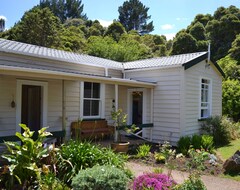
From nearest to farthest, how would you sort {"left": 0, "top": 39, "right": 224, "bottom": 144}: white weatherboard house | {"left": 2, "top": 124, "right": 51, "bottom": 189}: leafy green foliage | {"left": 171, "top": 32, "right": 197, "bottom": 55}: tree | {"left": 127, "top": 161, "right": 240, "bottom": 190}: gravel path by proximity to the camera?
{"left": 2, "top": 124, "right": 51, "bottom": 189}: leafy green foliage < {"left": 127, "top": 161, "right": 240, "bottom": 190}: gravel path < {"left": 0, "top": 39, "right": 224, "bottom": 144}: white weatherboard house < {"left": 171, "top": 32, "right": 197, "bottom": 55}: tree

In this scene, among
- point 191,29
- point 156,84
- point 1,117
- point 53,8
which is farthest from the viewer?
point 53,8

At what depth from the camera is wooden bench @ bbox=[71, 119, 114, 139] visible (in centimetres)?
1019

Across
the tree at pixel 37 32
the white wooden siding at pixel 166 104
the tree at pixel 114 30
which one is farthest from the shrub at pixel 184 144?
the tree at pixel 114 30

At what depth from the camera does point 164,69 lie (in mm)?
11180

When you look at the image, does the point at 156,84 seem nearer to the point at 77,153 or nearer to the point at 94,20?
the point at 77,153

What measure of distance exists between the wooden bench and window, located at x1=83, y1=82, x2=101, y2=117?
0.50m

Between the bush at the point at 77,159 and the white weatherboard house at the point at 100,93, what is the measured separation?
298 cm

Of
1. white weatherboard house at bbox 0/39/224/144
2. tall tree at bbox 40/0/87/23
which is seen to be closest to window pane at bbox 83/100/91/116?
white weatherboard house at bbox 0/39/224/144

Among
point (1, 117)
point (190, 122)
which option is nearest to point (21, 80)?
point (1, 117)

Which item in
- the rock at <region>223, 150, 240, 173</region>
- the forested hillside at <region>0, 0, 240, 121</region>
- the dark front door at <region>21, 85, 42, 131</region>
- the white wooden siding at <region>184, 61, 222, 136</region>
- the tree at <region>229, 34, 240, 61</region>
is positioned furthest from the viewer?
the forested hillside at <region>0, 0, 240, 121</region>

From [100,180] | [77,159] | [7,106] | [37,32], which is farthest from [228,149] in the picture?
[37,32]

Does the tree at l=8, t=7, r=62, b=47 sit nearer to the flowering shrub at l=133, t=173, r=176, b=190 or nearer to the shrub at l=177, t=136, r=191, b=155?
the shrub at l=177, t=136, r=191, b=155

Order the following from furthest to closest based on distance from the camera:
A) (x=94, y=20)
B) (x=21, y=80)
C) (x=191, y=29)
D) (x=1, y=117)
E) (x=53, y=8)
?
(x=53, y=8) → (x=94, y=20) → (x=191, y=29) → (x=21, y=80) → (x=1, y=117)

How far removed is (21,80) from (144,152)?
16.5 feet
